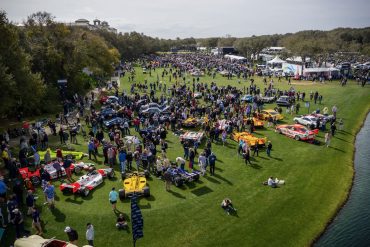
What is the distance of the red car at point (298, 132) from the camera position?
97.1 ft

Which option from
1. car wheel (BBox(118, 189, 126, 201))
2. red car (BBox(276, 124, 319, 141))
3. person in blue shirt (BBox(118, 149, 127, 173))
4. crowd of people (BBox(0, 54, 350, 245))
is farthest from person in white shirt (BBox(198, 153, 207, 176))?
red car (BBox(276, 124, 319, 141))

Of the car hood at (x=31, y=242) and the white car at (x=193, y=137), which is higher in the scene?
the car hood at (x=31, y=242)

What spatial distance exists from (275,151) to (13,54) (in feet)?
90.0

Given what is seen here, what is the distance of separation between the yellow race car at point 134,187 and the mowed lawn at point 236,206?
0.52 meters

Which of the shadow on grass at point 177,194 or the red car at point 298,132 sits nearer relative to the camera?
the shadow on grass at point 177,194

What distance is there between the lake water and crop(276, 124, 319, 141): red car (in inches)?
201

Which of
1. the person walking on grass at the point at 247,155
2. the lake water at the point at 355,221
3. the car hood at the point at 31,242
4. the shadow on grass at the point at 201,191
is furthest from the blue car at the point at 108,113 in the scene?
the lake water at the point at 355,221

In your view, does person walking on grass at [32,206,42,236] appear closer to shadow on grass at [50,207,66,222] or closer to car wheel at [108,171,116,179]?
shadow on grass at [50,207,66,222]

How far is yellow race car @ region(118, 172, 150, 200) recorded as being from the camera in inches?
753

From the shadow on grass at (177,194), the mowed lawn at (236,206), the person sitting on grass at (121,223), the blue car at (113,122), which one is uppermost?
the blue car at (113,122)

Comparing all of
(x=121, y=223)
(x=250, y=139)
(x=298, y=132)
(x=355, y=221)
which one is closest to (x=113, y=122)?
(x=250, y=139)

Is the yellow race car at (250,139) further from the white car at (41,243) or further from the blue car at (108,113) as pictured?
the white car at (41,243)

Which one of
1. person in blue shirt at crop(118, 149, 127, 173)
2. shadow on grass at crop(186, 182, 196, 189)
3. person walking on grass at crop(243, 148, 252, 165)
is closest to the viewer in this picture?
shadow on grass at crop(186, 182, 196, 189)

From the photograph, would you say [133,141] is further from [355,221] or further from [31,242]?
Result: [355,221]
